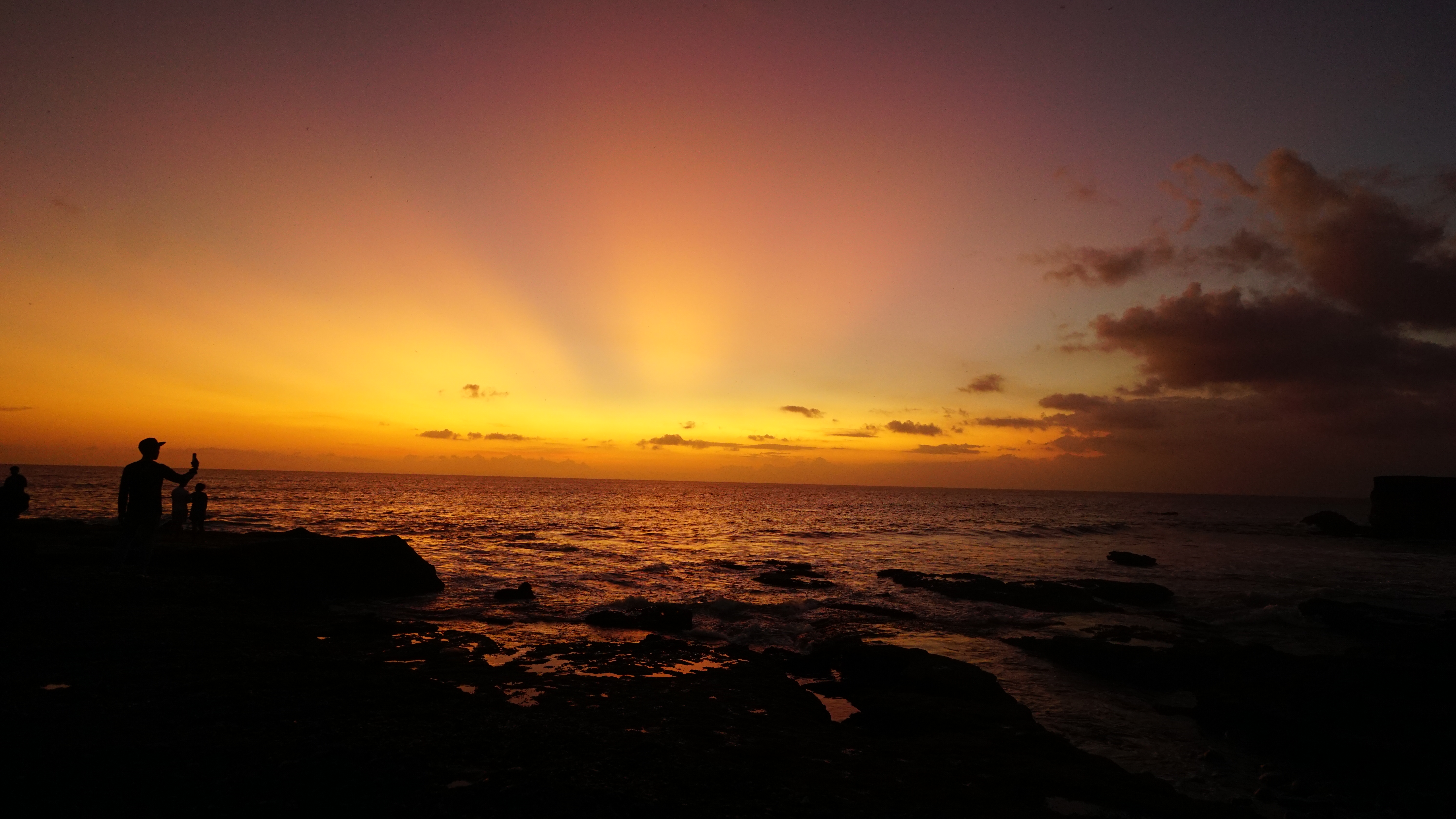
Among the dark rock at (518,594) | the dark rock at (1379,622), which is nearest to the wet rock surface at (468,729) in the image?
the dark rock at (518,594)

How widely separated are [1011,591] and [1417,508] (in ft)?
250

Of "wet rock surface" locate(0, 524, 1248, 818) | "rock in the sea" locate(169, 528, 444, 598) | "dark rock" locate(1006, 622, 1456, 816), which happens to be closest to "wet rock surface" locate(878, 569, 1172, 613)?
"dark rock" locate(1006, 622, 1456, 816)

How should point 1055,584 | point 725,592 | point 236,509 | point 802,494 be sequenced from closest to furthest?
point 725,592 < point 1055,584 < point 236,509 < point 802,494

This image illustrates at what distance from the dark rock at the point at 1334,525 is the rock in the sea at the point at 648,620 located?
271 ft

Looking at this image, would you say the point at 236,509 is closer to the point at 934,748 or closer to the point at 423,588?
the point at 423,588

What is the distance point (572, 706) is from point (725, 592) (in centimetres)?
1599

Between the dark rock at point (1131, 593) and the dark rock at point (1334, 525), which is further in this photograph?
the dark rock at point (1334, 525)

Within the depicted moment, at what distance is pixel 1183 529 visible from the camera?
73812 mm

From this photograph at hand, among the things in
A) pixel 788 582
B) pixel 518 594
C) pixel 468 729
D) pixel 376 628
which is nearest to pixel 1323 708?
pixel 468 729

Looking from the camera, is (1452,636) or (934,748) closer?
(934,748)

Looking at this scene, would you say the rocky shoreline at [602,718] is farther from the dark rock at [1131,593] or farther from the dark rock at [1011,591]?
the dark rock at [1131,593]

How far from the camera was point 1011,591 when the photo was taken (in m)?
25.4

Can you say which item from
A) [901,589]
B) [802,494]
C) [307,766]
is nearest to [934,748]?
[307,766]

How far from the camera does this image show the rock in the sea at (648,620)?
58.3ft
